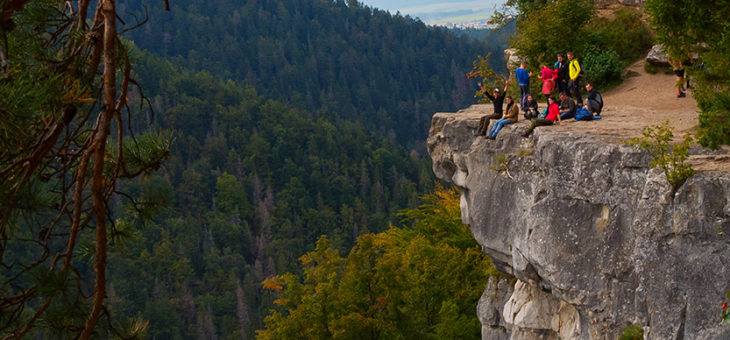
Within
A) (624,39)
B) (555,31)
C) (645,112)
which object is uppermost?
(555,31)

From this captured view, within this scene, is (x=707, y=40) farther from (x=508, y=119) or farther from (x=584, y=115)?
(x=508, y=119)

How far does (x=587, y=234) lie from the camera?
13.0 m

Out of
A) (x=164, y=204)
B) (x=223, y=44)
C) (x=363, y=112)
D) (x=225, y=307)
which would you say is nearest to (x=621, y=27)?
(x=164, y=204)

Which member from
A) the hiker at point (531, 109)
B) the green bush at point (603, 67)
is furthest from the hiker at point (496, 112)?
the green bush at point (603, 67)

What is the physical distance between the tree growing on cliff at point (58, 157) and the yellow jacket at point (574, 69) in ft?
40.7

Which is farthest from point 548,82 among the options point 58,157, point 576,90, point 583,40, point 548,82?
point 58,157

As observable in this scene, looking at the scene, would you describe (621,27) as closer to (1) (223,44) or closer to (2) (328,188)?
(2) (328,188)

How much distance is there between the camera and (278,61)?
197m

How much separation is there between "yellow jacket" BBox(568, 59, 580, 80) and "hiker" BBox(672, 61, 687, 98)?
1.97 meters

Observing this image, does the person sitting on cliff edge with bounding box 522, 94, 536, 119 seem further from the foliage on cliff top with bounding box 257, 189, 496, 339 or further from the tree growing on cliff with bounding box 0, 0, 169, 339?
the tree growing on cliff with bounding box 0, 0, 169, 339

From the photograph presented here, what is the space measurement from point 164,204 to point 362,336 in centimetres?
1880

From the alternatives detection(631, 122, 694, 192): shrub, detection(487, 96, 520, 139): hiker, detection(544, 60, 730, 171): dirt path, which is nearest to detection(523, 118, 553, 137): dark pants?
detection(544, 60, 730, 171): dirt path

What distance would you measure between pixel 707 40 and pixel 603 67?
7795 mm

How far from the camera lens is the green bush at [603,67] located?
19891mm
